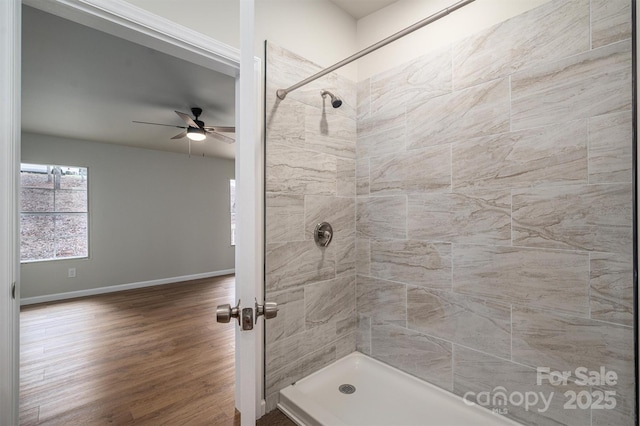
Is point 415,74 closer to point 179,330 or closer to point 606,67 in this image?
point 606,67

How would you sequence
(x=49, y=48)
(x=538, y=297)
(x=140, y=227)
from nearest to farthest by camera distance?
1. (x=538, y=297)
2. (x=49, y=48)
3. (x=140, y=227)

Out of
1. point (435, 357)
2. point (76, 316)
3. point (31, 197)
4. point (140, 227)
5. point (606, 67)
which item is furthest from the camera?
point (140, 227)

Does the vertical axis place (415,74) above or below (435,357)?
above

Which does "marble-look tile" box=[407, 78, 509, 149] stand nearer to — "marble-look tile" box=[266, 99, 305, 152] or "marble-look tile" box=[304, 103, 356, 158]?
"marble-look tile" box=[304, 103, 356, 158]

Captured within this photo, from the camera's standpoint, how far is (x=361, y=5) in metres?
1.94

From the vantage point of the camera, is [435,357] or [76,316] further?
[76,316]

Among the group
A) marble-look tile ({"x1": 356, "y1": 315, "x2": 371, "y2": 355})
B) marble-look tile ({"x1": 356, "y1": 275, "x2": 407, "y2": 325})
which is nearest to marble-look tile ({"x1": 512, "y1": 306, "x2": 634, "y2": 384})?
marble-look tile ({"x1": 356, "y1": 275, "x2": 407, "y2": 325})

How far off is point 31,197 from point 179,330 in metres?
3.44

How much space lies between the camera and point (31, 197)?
4.20 metres

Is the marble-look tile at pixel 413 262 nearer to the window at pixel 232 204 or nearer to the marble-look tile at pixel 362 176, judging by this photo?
the marble-look tile at pixel 362 176

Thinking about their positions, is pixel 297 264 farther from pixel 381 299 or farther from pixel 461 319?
pixel 461 319

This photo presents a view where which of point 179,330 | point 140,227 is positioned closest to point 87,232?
point 140,227

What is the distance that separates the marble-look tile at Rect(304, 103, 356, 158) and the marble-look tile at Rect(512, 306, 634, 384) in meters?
1.41

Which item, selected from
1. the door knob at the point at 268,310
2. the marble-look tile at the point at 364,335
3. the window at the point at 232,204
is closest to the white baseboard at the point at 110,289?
the window at the point at 232,204
